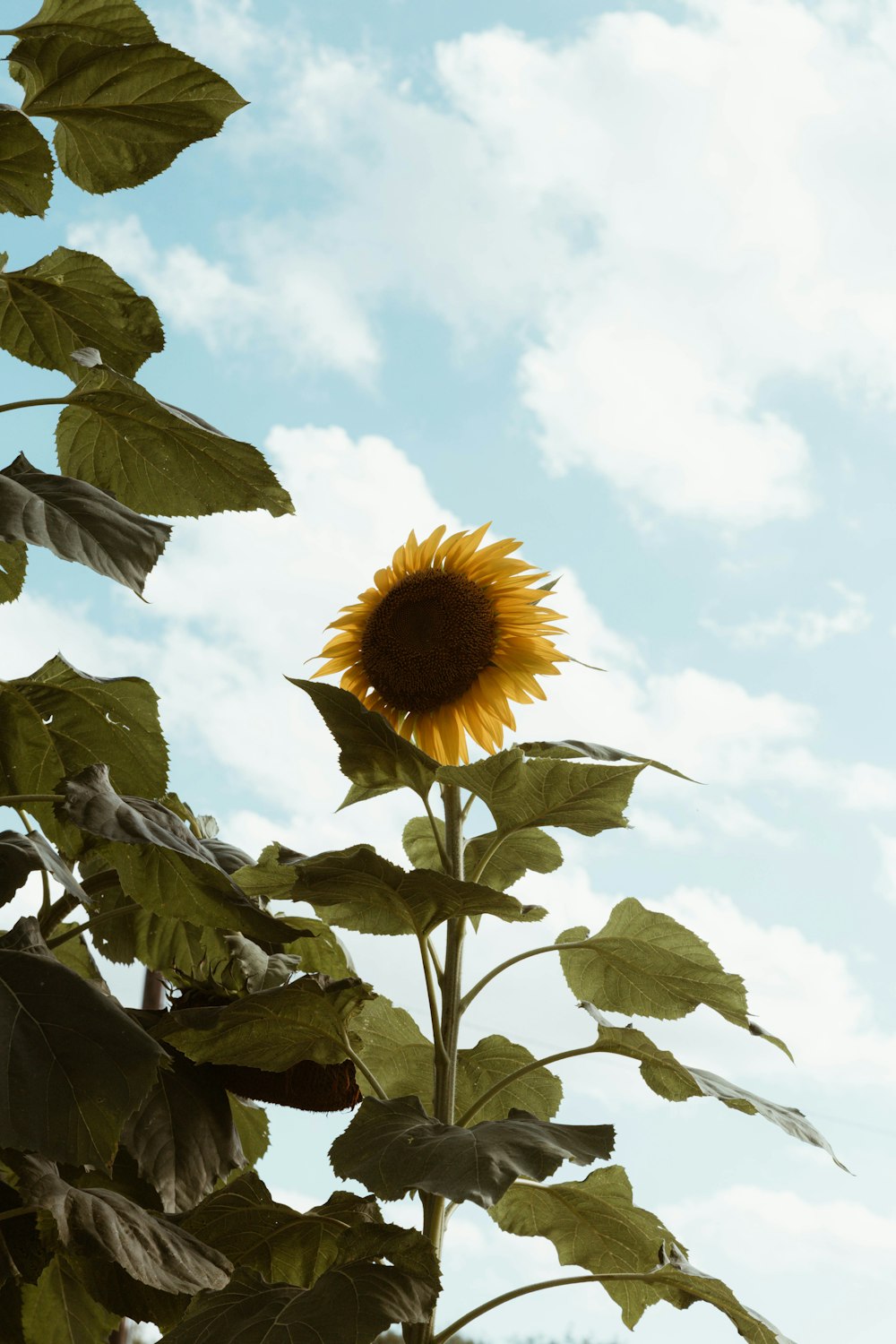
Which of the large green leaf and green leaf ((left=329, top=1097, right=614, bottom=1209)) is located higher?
the large green leaf

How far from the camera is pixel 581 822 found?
907 millimetres

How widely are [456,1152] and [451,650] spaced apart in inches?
17.0

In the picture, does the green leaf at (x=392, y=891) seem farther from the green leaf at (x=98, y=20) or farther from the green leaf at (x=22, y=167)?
the green leaf at (x=98, y=20)

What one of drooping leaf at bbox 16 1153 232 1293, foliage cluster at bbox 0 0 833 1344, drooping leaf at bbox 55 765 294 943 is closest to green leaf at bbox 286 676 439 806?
foliage cluster at bbox 0 0 833 1344

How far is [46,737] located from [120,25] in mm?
578

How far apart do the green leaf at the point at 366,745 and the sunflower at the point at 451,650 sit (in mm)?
150

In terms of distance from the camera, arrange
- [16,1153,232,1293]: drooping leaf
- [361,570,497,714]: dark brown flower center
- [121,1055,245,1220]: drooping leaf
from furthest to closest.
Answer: [361,570,497,714]: dark brown flower center
[121,1055,245,1220]: drooping leaf
[16,1153,232,1293]: drooping leaf

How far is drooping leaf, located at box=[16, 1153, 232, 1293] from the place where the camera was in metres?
0.79

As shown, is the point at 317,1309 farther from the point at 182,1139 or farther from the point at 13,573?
the point at 13,573

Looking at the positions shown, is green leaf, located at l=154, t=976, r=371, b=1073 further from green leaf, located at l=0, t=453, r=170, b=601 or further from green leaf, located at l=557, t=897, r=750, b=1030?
green leaf, located at l=0, t=453, r=170, b=601

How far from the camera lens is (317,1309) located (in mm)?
759

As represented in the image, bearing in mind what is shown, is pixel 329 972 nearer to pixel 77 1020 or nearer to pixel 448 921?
pixel 448 921

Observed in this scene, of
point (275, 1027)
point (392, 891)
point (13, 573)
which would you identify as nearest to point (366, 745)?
point (392, 891)

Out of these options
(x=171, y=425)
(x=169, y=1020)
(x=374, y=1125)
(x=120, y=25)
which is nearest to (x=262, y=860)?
(x=169, y=1020)
